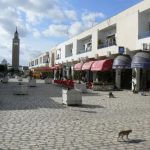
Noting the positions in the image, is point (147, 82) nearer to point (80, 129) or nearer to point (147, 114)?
point (147, 114)

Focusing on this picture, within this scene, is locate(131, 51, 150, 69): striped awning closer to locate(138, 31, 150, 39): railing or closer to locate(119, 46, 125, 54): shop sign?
locate(138, 31, 150, 39): railing

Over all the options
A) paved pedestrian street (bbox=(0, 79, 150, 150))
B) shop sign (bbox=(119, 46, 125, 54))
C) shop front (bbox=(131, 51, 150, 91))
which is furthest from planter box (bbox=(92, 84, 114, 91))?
paved pedestrian street (bbox=(0, 79, 150, 150))

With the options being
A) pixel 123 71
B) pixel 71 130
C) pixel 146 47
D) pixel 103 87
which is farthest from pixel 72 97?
pixel 123 71

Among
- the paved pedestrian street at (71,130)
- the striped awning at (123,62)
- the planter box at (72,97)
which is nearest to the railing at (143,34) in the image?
the striped awning at (123,62)

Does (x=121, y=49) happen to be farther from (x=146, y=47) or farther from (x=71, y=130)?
(x=71, y=130)

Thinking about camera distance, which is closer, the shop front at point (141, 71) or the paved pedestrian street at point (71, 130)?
the paved pedestrian street at point (71, 130)

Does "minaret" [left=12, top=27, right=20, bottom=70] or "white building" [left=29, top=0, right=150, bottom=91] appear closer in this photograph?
"white building" [left=29, top=0, right=150, bottom=91]

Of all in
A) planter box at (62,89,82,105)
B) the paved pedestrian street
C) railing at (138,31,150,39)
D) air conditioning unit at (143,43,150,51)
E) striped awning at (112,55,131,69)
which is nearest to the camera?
the paved pedestrian street

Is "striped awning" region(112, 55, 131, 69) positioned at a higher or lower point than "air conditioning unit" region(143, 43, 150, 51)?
lower

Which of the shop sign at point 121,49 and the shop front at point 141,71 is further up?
the shop sign at point 121,49

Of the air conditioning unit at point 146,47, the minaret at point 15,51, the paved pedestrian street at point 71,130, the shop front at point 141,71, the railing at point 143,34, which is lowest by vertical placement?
the paved pedestrian street at point 71,130

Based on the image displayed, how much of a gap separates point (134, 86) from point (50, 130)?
2343 cm

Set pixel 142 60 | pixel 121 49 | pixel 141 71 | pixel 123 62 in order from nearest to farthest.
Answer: pixel 142 60, pixel 123 62, pixel 121 49, pixel 141 71

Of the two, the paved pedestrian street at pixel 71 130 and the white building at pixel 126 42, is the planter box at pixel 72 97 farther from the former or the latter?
the white building at pixel 126 42
